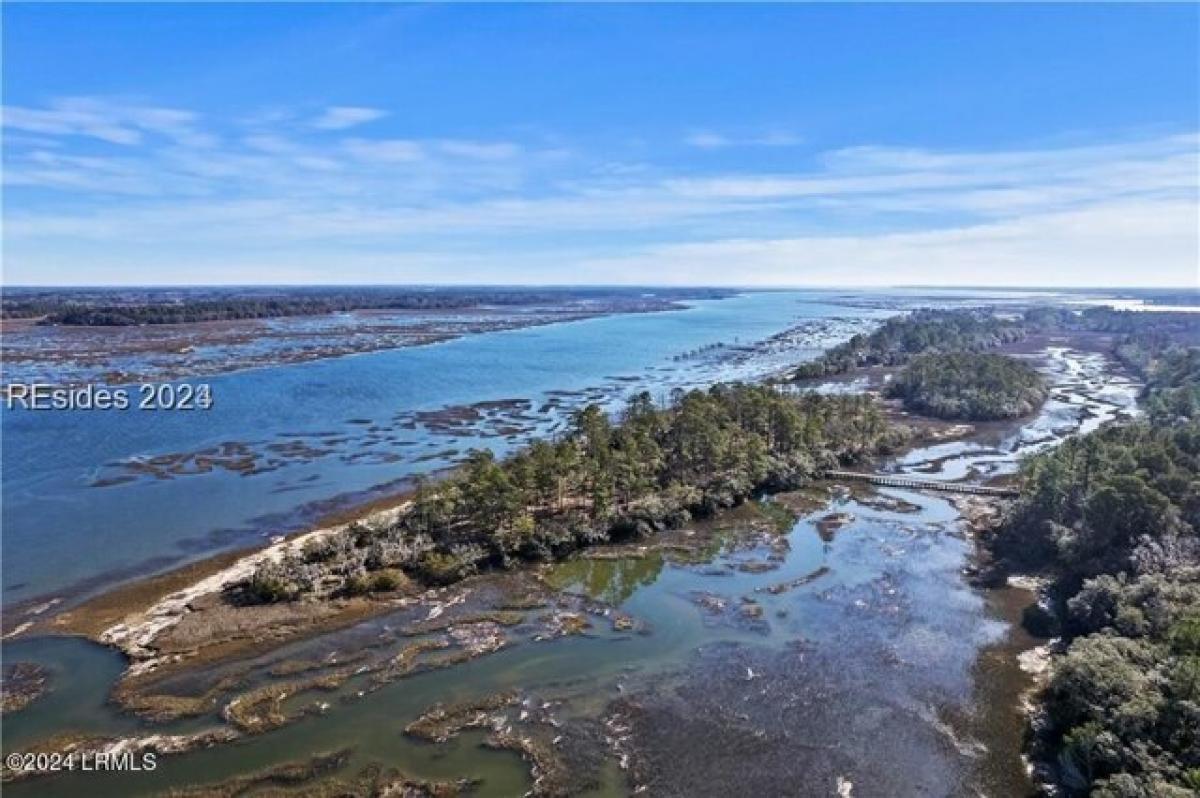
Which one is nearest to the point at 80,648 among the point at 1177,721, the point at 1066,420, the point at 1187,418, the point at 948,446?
the point at 1177,721

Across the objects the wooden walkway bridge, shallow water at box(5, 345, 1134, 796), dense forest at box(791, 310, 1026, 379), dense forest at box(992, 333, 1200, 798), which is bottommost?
shallow water at box(5, 345, 1134, 796)

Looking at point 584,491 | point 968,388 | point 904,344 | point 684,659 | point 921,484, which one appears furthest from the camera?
point 904,344

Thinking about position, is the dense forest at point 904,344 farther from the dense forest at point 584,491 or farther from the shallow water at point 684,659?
the shallow water at point 684,659

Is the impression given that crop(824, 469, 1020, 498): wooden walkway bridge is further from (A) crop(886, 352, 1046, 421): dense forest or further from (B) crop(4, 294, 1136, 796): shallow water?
(A) crop(886, 352, 1046, 421): dense forest

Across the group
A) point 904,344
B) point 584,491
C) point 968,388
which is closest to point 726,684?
point 584,491

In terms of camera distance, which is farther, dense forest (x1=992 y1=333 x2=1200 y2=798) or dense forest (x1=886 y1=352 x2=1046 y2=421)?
dense forest (x1=886 y1=352 x2=1046 y2=421)

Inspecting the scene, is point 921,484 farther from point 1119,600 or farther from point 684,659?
point 684,659

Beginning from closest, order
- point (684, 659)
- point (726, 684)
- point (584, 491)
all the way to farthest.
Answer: point (726, 684) → point (684, 659) → point (584, 491)

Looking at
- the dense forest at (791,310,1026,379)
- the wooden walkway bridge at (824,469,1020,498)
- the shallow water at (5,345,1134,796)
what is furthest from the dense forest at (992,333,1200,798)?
the dense forest at (791,310,1026,379)
